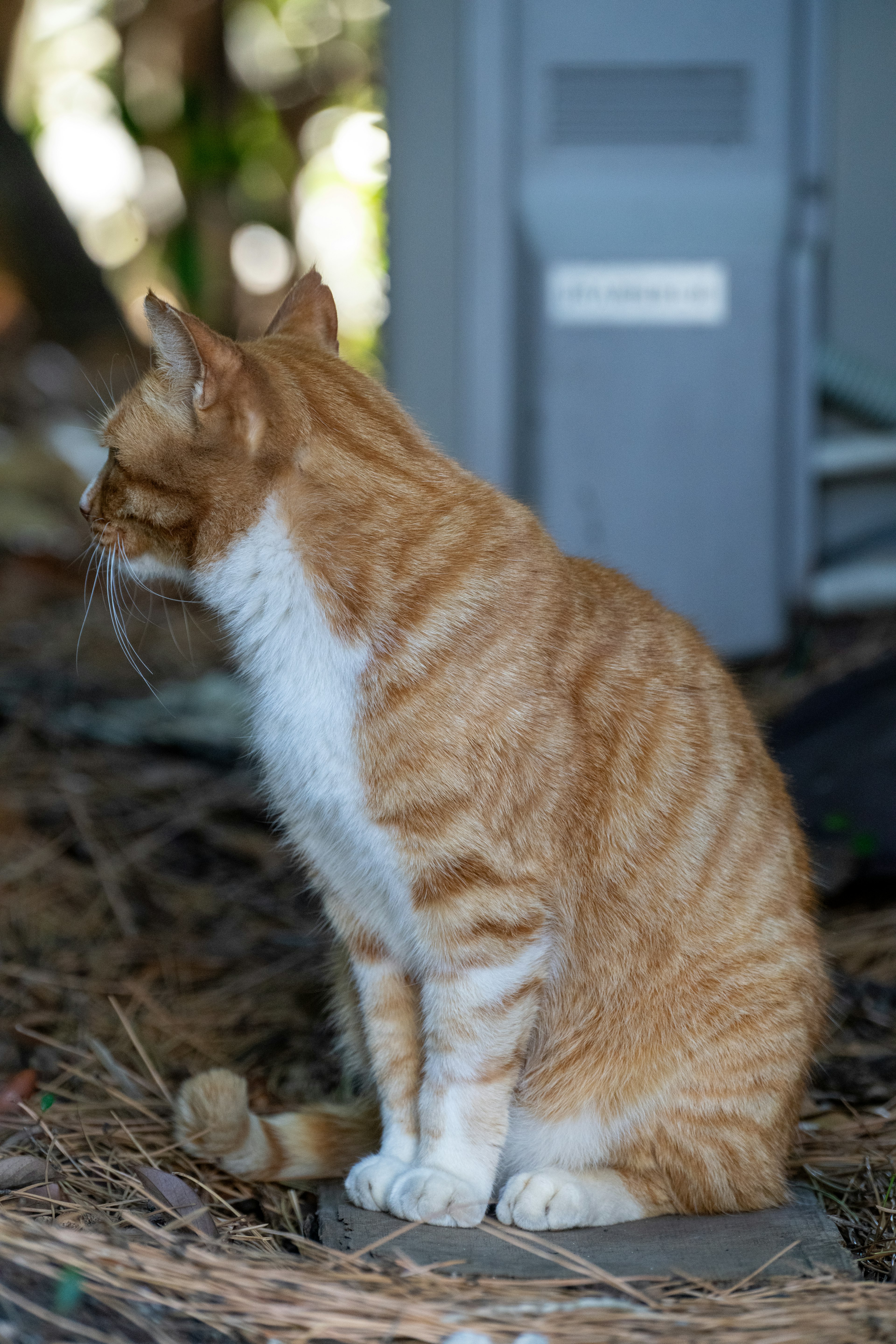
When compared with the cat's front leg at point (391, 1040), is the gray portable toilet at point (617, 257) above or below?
above

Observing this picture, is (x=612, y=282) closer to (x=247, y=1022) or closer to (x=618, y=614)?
(x=618, y=614)

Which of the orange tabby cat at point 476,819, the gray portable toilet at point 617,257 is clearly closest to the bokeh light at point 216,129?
the gray portable toilet at point 617,257

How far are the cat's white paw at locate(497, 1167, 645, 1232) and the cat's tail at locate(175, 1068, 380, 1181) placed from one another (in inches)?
12.3

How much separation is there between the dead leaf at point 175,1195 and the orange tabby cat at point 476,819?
0.08 m

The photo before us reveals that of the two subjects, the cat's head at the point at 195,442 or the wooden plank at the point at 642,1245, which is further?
the cat's head at the point at 195,442

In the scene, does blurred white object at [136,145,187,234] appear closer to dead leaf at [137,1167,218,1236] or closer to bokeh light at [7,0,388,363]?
bokeh light at [7,0,388,363]

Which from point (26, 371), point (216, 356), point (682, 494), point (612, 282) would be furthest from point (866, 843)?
point (26, 371)

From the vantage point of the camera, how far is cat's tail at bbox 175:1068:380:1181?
71.6 inches

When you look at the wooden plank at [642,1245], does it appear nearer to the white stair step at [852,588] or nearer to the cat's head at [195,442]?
the cat's head at [195,442]

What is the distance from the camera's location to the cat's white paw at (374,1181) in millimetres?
1734

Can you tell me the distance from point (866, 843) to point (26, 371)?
21.9ft

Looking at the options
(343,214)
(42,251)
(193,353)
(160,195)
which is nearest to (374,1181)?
(193,353)

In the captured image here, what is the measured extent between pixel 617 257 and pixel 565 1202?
2565 millimetres

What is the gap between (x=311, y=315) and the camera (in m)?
2.07
